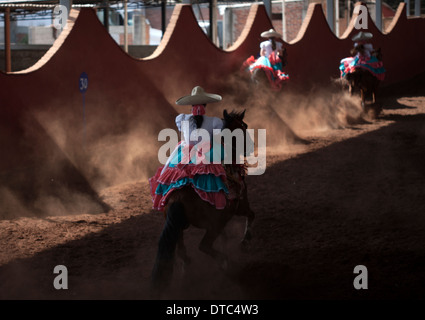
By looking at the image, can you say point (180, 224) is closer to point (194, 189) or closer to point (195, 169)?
point (194, 189)

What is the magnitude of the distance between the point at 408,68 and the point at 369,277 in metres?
23.0

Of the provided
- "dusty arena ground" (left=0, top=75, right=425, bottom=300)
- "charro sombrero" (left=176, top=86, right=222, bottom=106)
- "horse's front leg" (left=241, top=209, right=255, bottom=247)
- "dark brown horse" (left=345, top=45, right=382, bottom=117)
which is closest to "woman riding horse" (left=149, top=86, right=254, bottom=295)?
"charro sombrero" (left=176, top=86, right=222, bottom=106)

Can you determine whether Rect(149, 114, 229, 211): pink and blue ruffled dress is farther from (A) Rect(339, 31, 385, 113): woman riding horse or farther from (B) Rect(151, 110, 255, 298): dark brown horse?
(A) Rect(339, 31, 385, 113): woman riding horse

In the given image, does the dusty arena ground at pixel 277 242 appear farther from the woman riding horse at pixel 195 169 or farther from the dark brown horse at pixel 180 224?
the woman riding horse at pixel 195 169

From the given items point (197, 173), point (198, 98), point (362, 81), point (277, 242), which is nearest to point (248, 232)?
point (277, 242)

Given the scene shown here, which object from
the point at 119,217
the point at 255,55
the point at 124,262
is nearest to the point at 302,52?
the point at 255,55

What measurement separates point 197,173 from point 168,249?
30.0 inches

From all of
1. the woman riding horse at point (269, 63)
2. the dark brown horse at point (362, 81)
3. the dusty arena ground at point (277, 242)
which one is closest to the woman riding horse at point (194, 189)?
the dusty arena ground at point (277, 242)

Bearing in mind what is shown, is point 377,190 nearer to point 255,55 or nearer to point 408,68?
point 255,55

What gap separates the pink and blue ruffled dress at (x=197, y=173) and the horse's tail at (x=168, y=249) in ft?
0.78

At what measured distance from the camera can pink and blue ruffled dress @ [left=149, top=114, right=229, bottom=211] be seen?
20.6 feet

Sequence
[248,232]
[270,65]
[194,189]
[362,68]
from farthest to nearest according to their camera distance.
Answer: [362,68], [270,65], [248,232], [194,189]

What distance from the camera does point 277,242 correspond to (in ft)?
27.0

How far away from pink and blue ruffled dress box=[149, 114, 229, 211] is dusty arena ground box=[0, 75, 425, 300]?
35.5 inches
